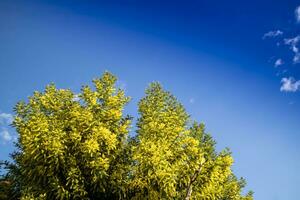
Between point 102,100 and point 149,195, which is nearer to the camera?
point 149,195

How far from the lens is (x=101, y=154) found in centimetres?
2697

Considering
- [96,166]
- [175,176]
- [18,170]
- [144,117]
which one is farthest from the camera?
[144,117]

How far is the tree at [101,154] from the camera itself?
25578mm

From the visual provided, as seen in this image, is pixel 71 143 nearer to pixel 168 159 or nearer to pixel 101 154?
pixel 101 154

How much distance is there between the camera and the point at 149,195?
26000 millimetres

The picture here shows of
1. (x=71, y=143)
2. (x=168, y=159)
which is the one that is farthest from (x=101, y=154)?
(x=168, y=159)

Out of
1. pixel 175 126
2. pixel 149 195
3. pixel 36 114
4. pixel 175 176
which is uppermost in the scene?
pixel 175 126

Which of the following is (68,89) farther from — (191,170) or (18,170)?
(191,170)

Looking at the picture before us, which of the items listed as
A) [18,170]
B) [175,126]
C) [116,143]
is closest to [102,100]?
[116,143]

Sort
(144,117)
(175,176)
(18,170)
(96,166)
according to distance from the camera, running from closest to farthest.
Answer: (96,166)
(175,176)
(18,170)
(144,117)

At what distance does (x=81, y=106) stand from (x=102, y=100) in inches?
56.1

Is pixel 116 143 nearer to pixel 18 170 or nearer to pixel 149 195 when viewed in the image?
pixel 149 195

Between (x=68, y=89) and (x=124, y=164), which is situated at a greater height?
(x=68, y=89)

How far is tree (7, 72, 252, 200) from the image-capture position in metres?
25.6
